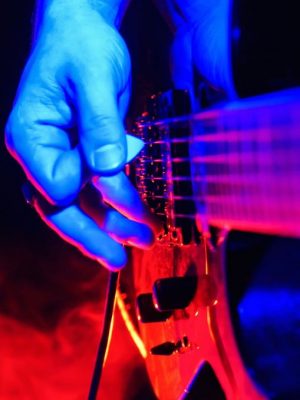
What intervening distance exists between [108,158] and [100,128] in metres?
0.04

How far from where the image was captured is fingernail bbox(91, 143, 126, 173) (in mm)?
537

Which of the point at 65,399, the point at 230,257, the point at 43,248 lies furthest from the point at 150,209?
the point at 65,399

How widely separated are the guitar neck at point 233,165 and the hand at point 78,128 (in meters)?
0.07

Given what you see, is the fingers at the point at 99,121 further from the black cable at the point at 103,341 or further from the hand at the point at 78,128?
→ the black cable at the point at 103,341

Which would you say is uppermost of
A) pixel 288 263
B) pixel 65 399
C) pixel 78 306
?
pixel 288 263

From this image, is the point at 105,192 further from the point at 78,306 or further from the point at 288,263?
→ the point at 78,306

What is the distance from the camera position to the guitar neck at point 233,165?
421 mm

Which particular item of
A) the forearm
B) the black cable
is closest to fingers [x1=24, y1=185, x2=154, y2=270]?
the black cable

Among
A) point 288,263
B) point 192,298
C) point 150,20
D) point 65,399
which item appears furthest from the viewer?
point 65,399

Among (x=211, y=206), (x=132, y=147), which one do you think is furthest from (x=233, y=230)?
(x=132, y=147)

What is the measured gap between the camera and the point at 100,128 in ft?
1.82

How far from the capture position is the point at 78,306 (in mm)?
1372

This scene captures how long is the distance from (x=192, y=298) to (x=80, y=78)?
1.09ft

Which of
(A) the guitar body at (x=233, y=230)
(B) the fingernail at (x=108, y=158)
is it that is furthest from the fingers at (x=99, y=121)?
(A) the guitar body at (x=233, y=230)
